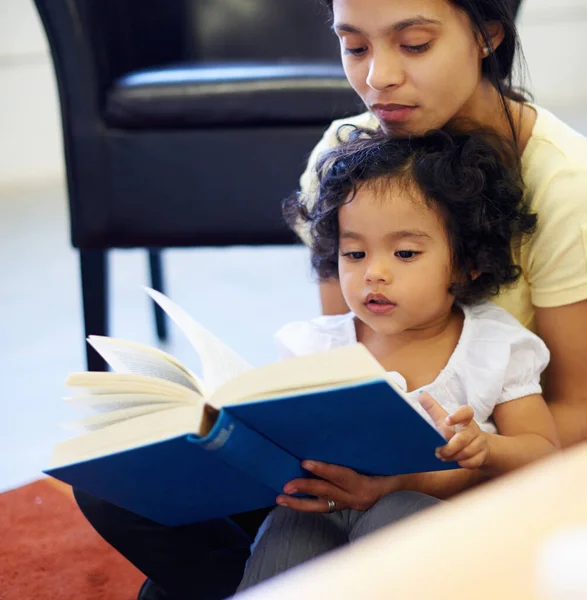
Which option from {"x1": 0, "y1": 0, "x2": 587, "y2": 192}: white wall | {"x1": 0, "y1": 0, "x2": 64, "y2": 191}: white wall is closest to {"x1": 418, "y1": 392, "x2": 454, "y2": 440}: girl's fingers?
{"x1": 0, "y1": 0, "x2": 587, "y2": 192}: white wall

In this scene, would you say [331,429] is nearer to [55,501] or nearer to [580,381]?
[580,381]

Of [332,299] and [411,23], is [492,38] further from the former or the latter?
[332,299]

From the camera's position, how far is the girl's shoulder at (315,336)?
1.08 m

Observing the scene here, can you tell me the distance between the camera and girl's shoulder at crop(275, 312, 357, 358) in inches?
42.3

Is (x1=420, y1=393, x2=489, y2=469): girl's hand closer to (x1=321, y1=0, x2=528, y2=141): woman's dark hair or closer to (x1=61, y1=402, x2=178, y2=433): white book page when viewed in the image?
(x1=61, y1=402, x2=178, y2=433): white book page

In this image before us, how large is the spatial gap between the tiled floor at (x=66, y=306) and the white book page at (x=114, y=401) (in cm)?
68

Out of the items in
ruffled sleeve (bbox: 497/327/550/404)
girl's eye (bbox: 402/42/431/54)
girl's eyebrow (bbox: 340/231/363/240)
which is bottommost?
ruffled sleeve (bbox: 497/327/550/404)

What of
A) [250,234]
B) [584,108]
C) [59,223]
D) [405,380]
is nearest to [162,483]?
[405,380]

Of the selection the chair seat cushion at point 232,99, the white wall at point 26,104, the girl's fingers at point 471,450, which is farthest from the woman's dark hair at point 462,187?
the white wall at point 26,104

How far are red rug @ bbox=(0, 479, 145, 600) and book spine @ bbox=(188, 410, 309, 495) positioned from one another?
16.6 inches

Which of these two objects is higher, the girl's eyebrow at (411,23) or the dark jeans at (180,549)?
the girl's eyebrow at (411,23)

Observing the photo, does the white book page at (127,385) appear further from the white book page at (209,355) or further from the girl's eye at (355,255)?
the girl's eye at (355,255)

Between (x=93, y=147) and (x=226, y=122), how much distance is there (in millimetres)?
223

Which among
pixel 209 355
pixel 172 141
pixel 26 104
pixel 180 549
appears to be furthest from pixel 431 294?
pixel 26 104
